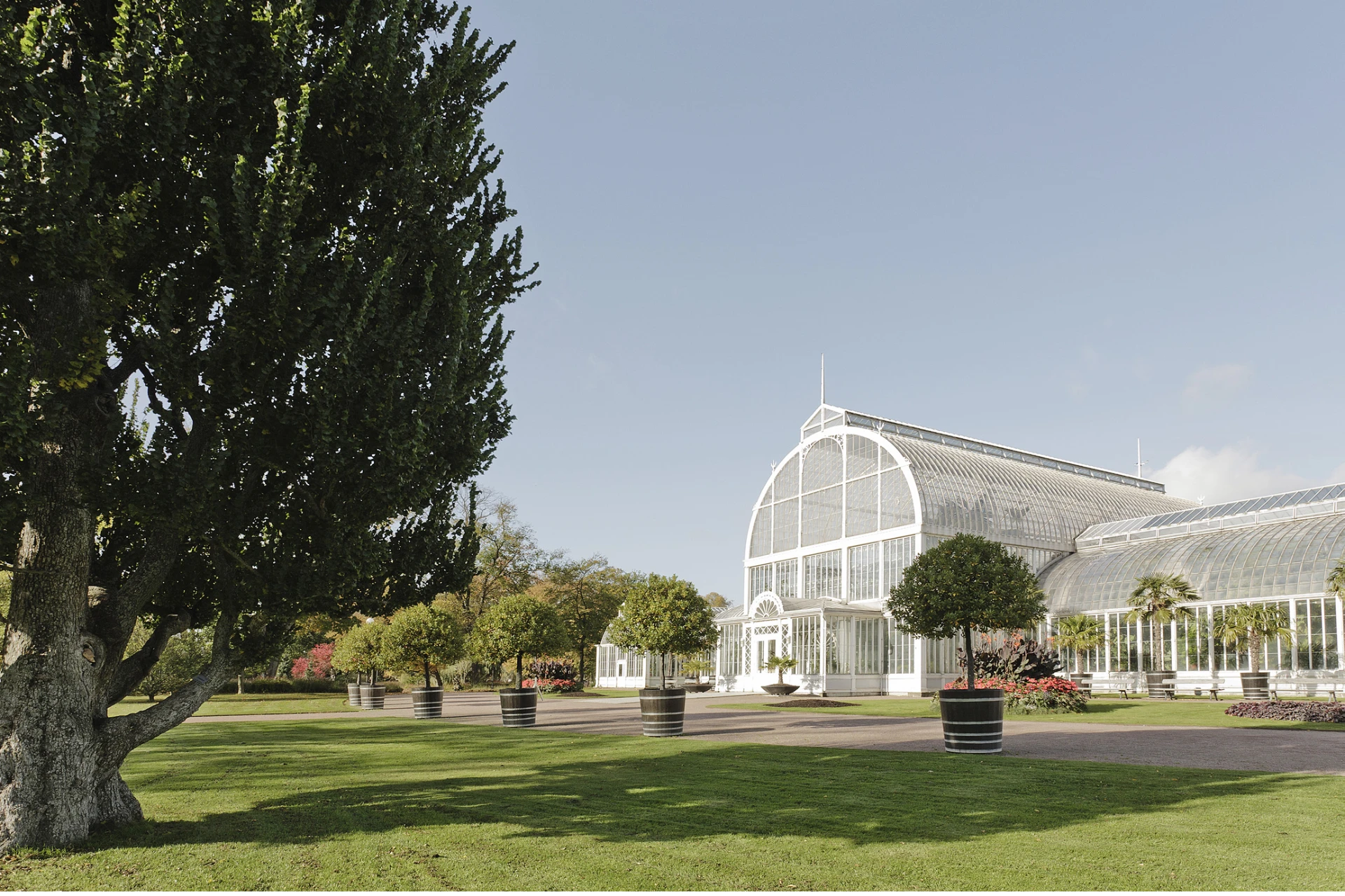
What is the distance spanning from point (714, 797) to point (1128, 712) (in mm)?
19553

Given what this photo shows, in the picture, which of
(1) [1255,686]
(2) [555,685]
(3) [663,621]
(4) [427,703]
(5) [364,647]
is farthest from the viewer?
(2) [555,685]

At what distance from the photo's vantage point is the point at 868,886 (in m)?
6.31

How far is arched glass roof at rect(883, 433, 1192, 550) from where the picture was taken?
4312 cm

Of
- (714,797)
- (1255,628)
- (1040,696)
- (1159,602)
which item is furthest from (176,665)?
(1255,628)

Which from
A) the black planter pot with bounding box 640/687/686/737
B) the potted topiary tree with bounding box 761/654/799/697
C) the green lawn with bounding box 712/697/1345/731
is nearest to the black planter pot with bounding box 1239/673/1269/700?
the green lawn with bounding box 712/697/1345/731

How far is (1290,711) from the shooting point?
22.3 m

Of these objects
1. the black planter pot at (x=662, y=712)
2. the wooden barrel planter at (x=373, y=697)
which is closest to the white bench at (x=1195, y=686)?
the black planter pot at (x=662, y=712)

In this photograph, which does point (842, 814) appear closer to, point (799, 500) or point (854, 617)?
point (854, 617)

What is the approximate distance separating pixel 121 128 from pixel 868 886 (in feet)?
28.2

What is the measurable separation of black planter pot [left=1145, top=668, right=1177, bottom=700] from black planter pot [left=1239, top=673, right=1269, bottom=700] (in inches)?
108

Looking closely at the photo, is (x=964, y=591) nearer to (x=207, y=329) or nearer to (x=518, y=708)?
(x=518, y=708)

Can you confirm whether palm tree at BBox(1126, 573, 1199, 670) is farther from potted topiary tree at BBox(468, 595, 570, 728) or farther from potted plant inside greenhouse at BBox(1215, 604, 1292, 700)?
potted topiary tree at BBox(468, 595, 570, 728)

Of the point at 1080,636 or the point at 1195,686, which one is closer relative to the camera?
the point at 1195,686

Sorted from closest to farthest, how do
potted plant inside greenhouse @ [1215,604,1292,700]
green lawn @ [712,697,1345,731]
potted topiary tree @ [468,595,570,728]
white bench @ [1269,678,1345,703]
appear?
1. green lawn @ [712,697,1345,731]
2. potted topiary tree @ [468,595,570,728]
3. white bench @ [1269,678,1345,703]
4. potted plant inside greenhouse @ [1215,604,1292,700]
